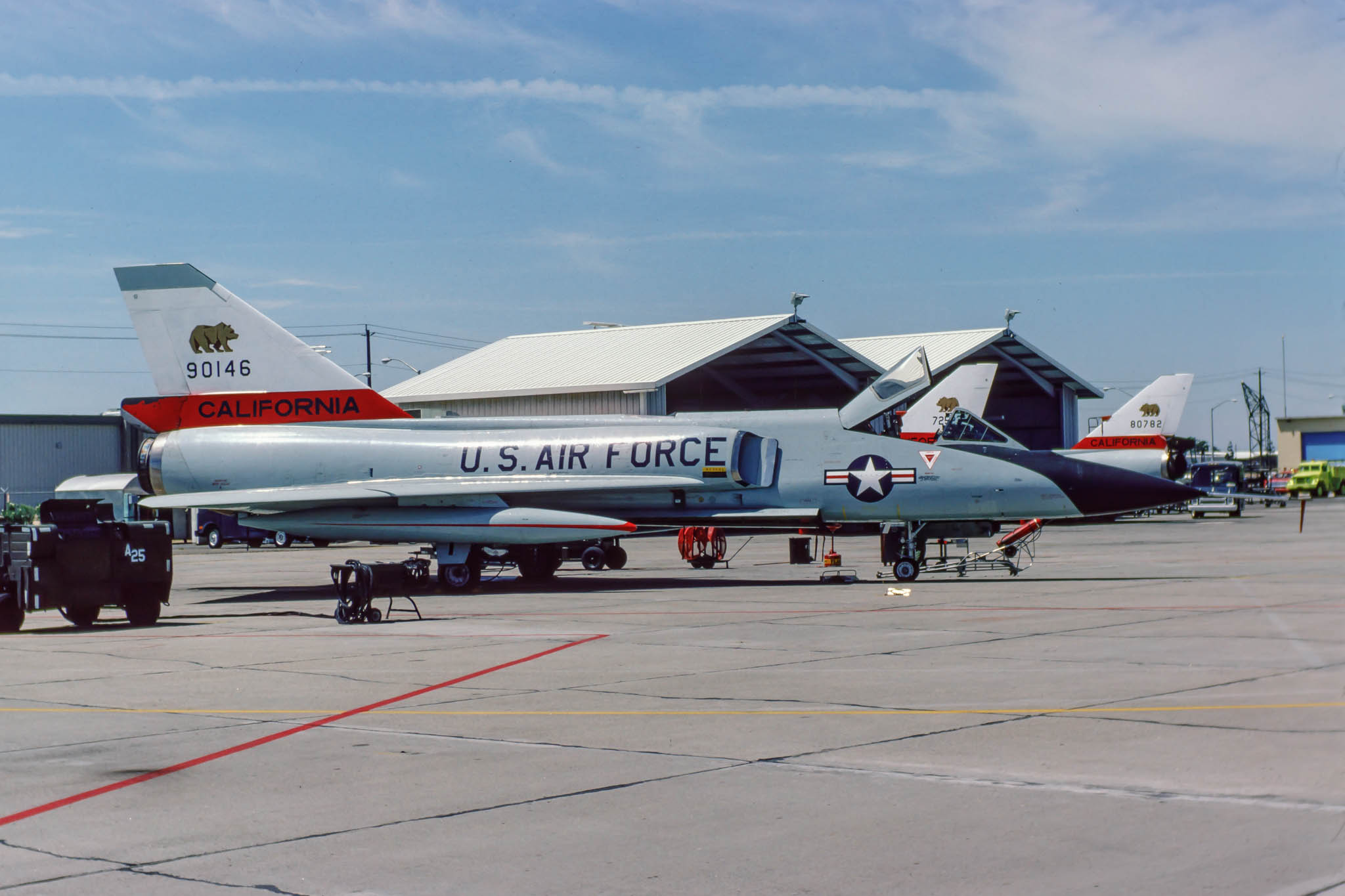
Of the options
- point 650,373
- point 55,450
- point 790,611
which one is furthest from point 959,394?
point 55,450

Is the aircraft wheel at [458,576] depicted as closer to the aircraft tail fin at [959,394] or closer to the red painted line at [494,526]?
the red painted line at [494,526]

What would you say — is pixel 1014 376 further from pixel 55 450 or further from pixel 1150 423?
pixel 55 450

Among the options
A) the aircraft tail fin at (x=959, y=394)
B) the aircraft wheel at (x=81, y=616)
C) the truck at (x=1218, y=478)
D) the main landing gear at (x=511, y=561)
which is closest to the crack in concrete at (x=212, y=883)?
the aircraft wheel at (x=81, y=616)

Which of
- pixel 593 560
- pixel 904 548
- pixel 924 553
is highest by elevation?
pixel 904 548

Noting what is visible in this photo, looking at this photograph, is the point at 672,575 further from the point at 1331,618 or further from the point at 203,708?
the point at 203,708

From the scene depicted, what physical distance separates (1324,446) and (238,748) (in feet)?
395

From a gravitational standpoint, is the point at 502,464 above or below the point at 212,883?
above

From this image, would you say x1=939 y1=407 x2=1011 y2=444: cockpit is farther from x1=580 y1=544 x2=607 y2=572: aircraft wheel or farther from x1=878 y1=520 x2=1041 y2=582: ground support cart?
x1=580 y1=544 x2=607 y2=572: aircraft wheel

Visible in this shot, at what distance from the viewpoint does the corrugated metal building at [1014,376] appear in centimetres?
5672

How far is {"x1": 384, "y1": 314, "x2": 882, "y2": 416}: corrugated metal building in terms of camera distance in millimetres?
49500

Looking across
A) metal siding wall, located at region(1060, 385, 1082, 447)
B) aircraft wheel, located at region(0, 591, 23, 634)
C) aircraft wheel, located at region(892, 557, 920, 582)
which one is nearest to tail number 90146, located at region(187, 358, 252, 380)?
aircraft wheel, located at region(0, 591, 23, 634)

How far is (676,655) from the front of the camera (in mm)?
12680

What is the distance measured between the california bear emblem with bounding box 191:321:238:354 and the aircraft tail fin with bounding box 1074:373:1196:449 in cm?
3426

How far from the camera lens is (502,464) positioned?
23.5 metres
